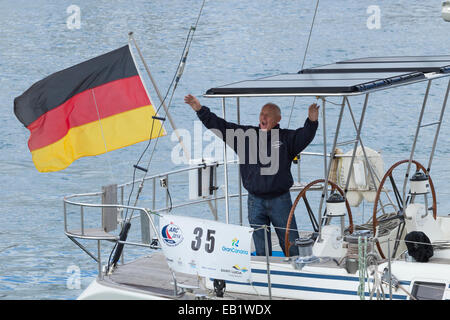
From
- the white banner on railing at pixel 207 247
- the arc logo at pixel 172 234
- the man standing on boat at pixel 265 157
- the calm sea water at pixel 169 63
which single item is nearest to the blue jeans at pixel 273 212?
the man standing on boat at pixel 265 157

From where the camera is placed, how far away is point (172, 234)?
8.74 meters

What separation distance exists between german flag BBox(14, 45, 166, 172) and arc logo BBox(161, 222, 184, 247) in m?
2.26

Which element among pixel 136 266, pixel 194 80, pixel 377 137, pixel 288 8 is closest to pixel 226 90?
pixel 136 266

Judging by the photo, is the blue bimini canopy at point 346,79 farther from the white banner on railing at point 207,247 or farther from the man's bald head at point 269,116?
the white banner on railing at point 207,247

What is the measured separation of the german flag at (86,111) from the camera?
10.9m

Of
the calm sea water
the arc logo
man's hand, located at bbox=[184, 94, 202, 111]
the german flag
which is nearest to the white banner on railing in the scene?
the arc logo

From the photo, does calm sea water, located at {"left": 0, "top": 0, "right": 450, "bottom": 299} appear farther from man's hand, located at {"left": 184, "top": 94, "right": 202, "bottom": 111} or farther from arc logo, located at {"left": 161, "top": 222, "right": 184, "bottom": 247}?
man's hand, located at {"left": 184, "top": 94, "right": 202, "bottom": 111}

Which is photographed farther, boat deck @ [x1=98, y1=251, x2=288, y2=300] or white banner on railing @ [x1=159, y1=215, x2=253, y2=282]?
boat deck @ [x1=98, y1=251, x2=288, y2=300]

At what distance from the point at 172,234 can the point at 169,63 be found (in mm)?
38911

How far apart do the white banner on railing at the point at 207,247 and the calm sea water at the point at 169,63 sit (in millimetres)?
15206

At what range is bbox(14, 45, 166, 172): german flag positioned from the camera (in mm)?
10922

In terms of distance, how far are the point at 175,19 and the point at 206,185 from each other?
42.4 meters

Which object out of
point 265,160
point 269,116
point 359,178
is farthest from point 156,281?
point 359,178

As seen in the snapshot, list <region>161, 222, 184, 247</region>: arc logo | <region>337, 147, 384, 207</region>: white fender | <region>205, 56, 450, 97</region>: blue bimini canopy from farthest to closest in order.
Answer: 1. <region>337, 147, 384, 207</region>: white fender
2. <region>161, 222, 184, 247</region>: arc logo
3. <region>205, 56, 450, 97</region>: blue bimini canopy
